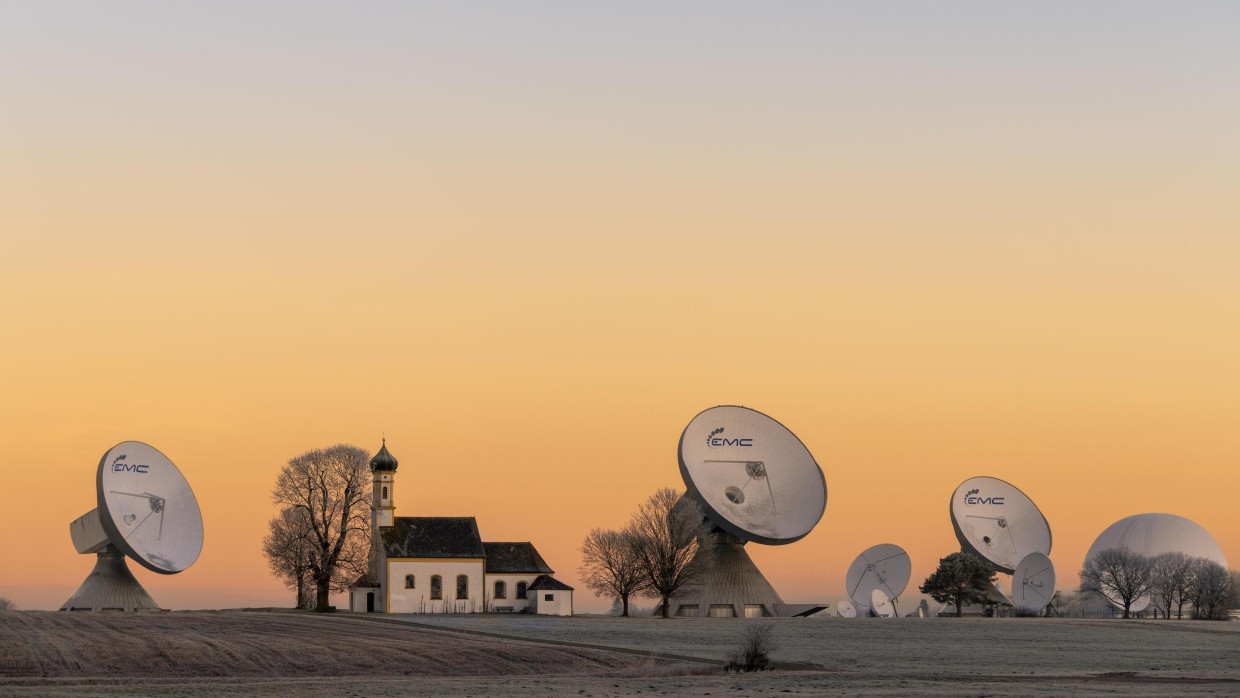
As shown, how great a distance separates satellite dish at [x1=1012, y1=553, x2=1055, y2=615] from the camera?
116 metres

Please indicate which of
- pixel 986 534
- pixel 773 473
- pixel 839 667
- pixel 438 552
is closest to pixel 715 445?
pixel 773 473

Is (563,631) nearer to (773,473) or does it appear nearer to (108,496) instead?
(773,473)

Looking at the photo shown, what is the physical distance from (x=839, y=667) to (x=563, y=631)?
27.1m

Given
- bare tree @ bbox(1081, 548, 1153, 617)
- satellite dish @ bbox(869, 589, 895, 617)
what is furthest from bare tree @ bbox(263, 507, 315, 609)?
bare tree @ bbox(1081, 548, 1153, 617)

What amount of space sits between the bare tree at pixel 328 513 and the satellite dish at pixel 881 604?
40446 millimetres

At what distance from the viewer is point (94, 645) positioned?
6200cm

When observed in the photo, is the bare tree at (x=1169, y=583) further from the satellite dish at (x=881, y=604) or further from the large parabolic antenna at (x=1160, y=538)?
the satellite dish at (x=881, y=604)

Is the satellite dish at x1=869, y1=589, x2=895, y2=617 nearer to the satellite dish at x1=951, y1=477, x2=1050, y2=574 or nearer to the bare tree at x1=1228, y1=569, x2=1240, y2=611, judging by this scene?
the satellite dish at x1=951, y1=477, x2=1050, y2=574

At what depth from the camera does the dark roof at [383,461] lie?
115 metres

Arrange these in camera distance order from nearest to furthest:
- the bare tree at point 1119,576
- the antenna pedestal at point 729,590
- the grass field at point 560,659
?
the grass field at point 560,659 → the antenna pedestal at point 729,590 → the bare tree at point 1119,576

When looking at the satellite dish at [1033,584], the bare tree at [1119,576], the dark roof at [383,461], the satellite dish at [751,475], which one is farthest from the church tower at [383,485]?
the bare tree at [1119,576]

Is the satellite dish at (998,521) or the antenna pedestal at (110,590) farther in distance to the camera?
the satellite dish at (998,521)

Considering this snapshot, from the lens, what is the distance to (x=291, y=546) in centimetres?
10900

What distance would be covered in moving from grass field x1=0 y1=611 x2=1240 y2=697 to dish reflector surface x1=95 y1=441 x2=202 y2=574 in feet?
25.3
